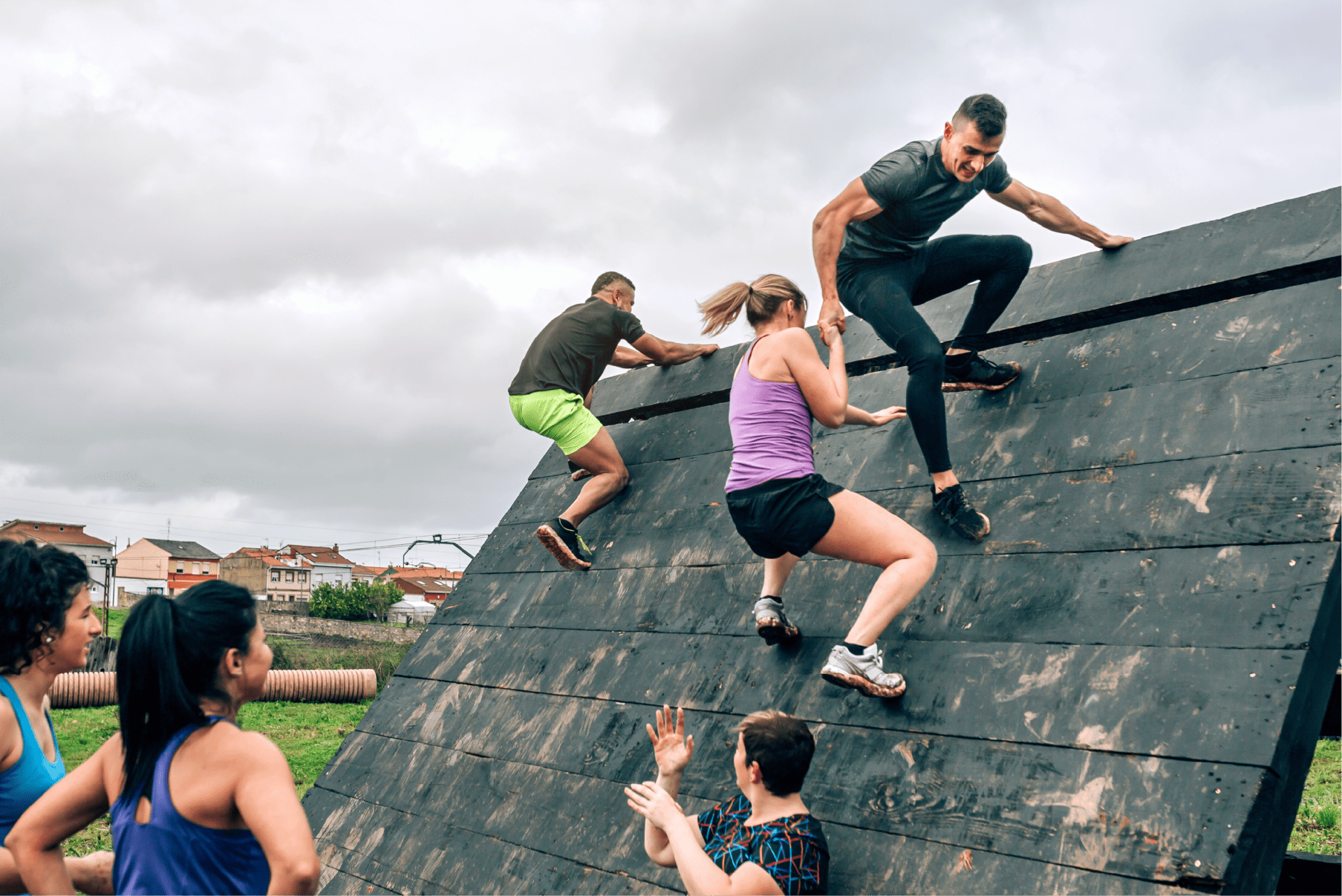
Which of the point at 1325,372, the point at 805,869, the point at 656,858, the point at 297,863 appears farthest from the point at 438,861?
the point at 1325,372

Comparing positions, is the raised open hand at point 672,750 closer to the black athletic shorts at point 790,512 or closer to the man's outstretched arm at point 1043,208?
the black athletic shorts at point 790,512

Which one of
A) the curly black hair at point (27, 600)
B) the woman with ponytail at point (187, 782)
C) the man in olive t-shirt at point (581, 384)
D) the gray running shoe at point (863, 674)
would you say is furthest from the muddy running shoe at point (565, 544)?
the woman with ponytail at point (187, 782)

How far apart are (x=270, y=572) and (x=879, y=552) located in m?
71.7

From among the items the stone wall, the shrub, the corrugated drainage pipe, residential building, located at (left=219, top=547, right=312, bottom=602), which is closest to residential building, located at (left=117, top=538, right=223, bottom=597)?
residential building, located at (left=219, top=547, right=312, bottom=602)

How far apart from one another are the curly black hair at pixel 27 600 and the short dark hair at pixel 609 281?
12.6ft

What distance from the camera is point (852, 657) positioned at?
315cm

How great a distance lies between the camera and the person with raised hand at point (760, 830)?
256 centimetres

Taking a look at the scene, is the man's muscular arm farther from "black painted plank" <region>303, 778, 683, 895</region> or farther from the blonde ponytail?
"black painted plank" <region>303, 778, 683, 895</region>

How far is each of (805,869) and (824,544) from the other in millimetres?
1142

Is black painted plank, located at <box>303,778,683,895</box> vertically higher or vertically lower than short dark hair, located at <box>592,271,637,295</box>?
lower

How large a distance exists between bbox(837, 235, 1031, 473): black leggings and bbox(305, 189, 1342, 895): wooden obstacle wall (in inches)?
6.7

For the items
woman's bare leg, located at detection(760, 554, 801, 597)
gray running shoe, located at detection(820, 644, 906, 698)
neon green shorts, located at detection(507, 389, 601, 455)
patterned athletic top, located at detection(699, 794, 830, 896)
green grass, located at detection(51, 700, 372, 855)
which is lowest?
green grass, located at detection(51, 700, 372, 855)

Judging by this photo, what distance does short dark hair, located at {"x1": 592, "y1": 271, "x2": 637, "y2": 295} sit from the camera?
608cm

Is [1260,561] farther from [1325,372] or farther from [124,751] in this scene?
[124,751]
